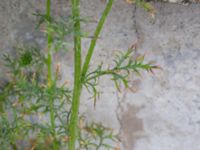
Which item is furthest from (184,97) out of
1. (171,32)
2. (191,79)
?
(171,32)

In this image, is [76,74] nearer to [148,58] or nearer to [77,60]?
[77,60]

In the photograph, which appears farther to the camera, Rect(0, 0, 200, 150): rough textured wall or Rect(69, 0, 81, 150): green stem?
Rect(0, 0, 200, 150): rough textured wall

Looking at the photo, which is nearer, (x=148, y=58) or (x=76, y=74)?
(x=76, y=74)

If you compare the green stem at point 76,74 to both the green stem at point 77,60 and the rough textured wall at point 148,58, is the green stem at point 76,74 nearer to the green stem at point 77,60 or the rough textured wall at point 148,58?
the green stem at point 77,60

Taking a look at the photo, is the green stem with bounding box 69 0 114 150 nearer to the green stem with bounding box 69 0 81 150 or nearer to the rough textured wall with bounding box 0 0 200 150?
the green stem with bounding box 69 0 81 150

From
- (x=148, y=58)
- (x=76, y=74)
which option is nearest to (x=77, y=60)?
(x=76, y=74)

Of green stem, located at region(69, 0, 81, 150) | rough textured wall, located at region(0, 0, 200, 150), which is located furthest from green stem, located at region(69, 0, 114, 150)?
rough textured wall, located at region(0, 0, 200, 150)

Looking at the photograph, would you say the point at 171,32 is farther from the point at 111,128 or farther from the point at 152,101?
the point at 111,128

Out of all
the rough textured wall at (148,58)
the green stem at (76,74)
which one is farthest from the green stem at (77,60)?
the rough textured wall at (148,58)

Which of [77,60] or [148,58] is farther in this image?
[148,58]
